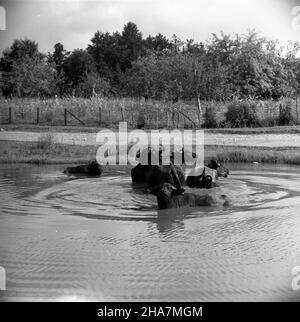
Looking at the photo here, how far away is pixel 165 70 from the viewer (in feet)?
124

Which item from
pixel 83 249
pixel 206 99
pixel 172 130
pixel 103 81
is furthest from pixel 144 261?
pixel 103 81

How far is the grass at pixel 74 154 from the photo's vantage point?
15523 mm

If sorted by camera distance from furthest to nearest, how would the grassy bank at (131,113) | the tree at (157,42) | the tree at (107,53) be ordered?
the tree at (157,42), the tree at (107,53), the grassy bank at (131,113)

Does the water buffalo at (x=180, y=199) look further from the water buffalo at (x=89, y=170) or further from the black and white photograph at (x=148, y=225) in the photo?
the water buffalo at (x=89, y=170)

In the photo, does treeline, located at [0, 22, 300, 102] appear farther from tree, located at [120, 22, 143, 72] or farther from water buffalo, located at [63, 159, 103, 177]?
water buffalo, located at [63, 159, 103, 177]

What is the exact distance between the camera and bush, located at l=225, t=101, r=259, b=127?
31.5m

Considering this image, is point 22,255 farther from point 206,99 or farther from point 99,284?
point 206,99

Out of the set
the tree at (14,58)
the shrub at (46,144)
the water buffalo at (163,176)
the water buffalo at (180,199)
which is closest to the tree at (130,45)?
the tree at (14,58)

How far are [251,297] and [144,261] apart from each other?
1365 millimetres

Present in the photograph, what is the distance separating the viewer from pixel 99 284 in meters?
4.84

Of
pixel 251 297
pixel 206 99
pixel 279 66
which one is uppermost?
pixel 279 66

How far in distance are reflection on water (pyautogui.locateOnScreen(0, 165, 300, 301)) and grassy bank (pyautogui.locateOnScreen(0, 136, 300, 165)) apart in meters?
5.07

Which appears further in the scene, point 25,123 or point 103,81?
point 103,81

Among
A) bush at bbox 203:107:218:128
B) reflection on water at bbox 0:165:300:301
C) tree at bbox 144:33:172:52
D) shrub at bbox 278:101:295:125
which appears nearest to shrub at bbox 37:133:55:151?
reflection on water at bbox 0:165:300:301
